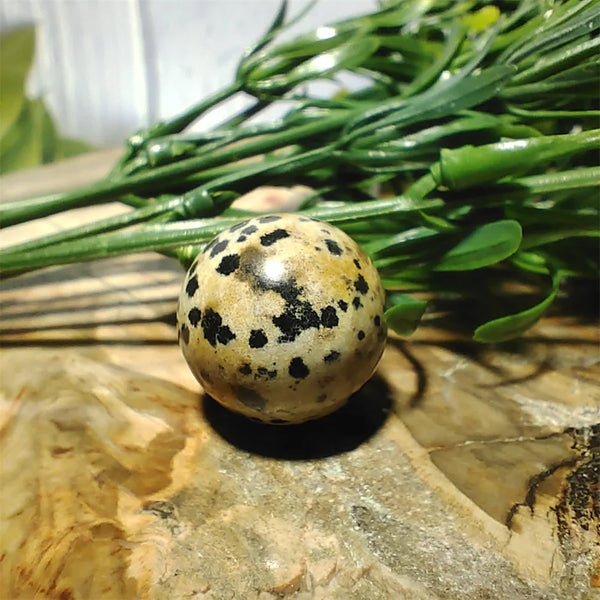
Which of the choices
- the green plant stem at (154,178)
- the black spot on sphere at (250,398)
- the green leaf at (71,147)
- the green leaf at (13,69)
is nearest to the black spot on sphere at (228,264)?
the black spot on sphere at (250,398)

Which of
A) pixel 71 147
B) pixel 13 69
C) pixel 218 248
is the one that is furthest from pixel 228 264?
pixel 71 147

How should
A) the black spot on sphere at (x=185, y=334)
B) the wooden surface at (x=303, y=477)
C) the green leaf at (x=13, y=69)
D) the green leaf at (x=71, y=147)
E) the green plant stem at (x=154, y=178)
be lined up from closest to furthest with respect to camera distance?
the wooden surface at (x=303, y=477) → the black spot on sphere at (x=185, y=334) → the green plant stem at (x=154, y=178) → the green leaf at (x=13, y=69) → the green leaf at (x=71, y=147)

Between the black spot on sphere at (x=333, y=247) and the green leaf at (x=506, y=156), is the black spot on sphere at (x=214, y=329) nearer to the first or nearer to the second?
the black spot on sphere at (x=333, y=247)

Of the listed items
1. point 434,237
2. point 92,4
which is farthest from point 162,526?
point 92,4

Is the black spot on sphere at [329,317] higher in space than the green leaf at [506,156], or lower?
lower

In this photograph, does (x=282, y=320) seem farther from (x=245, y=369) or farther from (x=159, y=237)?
(x=159, y=237)

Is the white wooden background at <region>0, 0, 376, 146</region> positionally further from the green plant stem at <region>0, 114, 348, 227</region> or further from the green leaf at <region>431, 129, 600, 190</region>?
the green leaf at <region>431, 129, 600, 190</region>

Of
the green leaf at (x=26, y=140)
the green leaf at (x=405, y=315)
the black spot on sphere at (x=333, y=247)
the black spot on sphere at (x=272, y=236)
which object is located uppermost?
the black spot on sphere at (x=272, y=236)

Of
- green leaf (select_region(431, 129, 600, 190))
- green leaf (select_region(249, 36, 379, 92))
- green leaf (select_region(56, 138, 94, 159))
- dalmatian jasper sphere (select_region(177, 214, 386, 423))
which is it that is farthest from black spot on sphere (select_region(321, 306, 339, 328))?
green leaf (select_region(56, 138, 94, 159))
